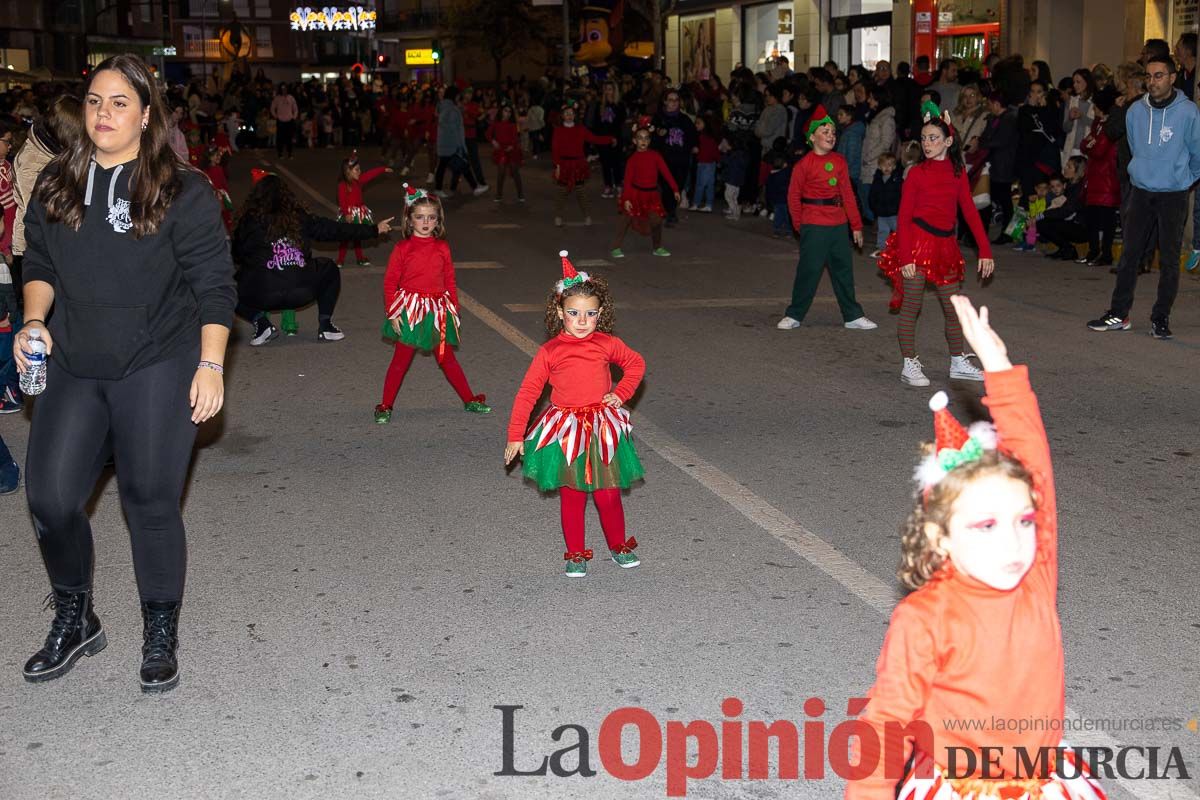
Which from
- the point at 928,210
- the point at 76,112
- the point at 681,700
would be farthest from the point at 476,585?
the point at 928,210

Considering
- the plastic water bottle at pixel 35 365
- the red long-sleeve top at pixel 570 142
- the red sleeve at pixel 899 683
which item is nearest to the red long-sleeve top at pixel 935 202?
the plastic water bottle at pixel 35 365

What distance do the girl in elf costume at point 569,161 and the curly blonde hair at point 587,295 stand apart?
14412 mm

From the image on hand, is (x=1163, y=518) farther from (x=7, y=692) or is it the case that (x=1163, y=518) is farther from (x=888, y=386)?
(x=7, y=692)

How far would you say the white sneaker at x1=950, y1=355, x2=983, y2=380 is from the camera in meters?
9.30

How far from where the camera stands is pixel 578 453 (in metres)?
5.51

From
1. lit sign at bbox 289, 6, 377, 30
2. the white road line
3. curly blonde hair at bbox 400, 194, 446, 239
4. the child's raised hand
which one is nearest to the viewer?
the child's raised hand

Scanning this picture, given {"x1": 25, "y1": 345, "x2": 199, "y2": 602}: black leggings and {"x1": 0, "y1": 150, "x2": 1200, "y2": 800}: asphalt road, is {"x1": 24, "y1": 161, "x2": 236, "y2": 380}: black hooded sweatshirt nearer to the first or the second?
{"x1": 25, "y1": 345, "x2": 199, "y2": 602}: black leggings

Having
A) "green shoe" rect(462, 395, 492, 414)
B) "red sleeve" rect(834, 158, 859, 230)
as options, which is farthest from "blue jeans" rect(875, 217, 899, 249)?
"green shoe" rect(462, 395, 492, 414)

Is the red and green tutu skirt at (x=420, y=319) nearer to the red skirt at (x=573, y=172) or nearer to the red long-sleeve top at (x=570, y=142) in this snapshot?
the red skirt at (x=573, y=172)

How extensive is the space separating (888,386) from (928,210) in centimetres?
121

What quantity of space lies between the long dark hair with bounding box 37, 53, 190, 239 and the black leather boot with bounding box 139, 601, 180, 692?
125 centimetres

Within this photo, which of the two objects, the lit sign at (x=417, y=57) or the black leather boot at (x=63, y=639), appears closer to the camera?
the black leather boot at (x=63, y=639)

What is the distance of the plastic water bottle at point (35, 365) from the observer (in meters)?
4.23

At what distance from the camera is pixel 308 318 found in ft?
40.9
